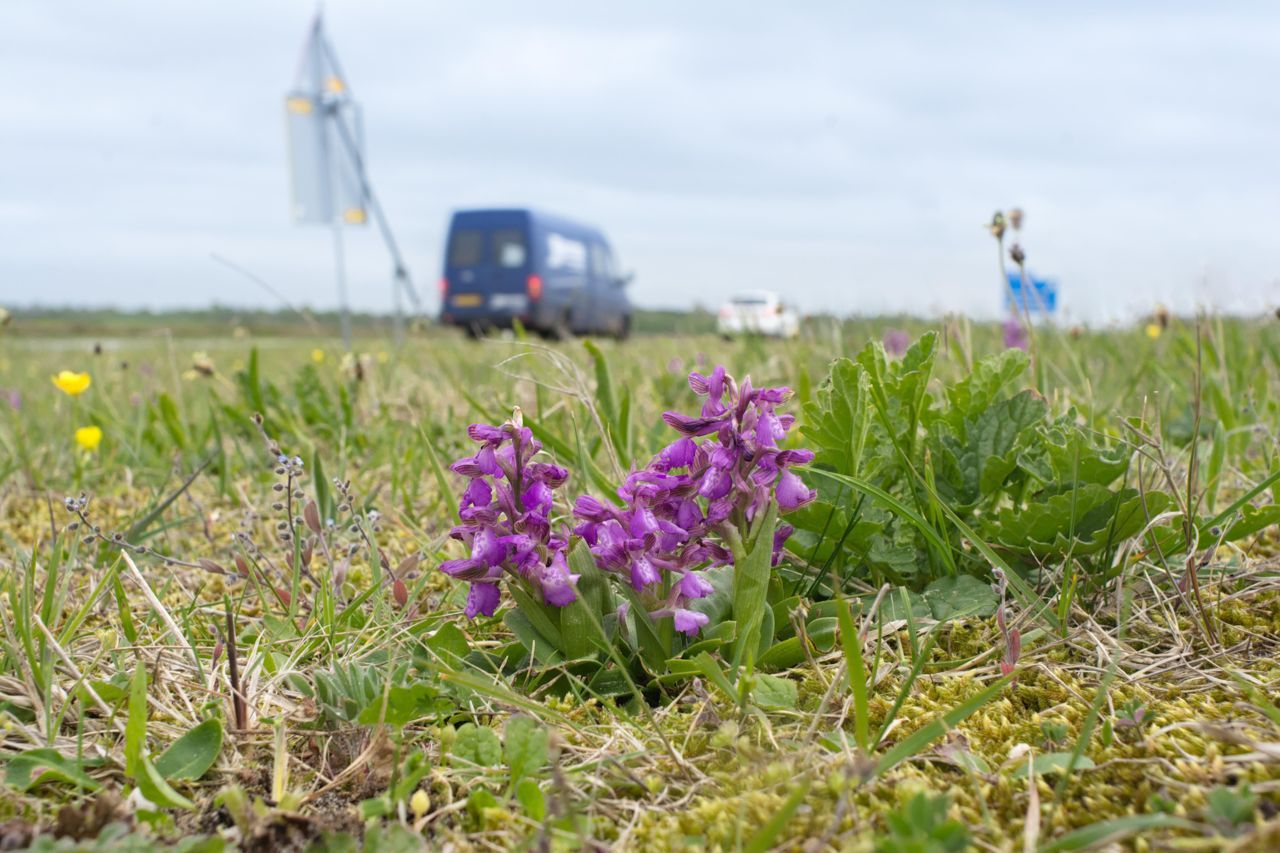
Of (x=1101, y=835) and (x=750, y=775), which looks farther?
(x=750, y=775)

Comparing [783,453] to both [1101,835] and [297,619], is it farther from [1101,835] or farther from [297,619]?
[297,619]

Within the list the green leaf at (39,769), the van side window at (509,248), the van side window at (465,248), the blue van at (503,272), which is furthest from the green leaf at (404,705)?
the van side window at (465,248)

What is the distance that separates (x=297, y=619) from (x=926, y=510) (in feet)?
4.35

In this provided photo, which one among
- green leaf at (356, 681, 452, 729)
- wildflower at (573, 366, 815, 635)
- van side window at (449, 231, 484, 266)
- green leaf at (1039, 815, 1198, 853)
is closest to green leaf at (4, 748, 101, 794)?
green leaf at (356, 681, 452, 729)

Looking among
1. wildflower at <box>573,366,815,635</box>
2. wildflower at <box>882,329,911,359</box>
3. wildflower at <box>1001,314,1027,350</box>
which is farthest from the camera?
wildflower at <box>1001,314,1027,350</box>

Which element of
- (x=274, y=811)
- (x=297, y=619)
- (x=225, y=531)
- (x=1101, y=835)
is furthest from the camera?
(x=225, y=531)

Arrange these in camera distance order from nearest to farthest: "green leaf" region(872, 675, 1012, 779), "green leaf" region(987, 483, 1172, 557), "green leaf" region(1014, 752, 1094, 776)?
1. "green leaf" region(872, 675, 1012, 779)
2. "green leaf" region(1014, 752, 1094, 776)
3. "green leaf" region(987, 483, 1172, 557)

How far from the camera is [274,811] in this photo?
1.22 m

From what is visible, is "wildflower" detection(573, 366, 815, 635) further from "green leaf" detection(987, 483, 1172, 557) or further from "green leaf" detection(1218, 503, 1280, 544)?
"green leaf" detection(1218, 503, 1280, 544)

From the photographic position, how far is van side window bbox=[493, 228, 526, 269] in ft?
60.5

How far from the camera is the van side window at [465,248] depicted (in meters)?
18.7

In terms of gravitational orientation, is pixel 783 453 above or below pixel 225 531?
above

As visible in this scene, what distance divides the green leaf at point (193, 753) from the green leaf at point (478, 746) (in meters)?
0.34

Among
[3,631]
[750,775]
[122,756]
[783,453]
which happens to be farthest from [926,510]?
[3,631]
